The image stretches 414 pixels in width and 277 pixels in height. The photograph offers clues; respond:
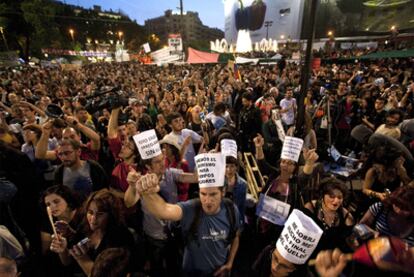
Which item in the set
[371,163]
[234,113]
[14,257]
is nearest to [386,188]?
[371,163]

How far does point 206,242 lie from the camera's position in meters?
2.29

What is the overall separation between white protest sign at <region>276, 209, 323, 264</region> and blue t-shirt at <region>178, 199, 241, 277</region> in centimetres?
59

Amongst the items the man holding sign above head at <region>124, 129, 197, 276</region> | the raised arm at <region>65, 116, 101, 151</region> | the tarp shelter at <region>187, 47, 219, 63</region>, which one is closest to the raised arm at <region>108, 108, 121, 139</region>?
the raised arm at <region>65, 116, 101, 151</region>

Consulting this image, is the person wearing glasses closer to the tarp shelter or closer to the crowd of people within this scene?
the crowd of people

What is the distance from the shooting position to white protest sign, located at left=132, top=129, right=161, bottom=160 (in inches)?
103

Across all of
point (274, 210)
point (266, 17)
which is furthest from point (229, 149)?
point (266, 17)

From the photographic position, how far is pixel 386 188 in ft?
10.8

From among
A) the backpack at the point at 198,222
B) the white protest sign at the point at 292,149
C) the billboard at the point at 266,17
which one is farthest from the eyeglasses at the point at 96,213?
the billboard at the point at 266,17

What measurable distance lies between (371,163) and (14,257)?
4.16 m

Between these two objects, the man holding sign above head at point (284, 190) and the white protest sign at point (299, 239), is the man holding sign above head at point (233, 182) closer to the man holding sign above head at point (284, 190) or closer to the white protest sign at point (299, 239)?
the man holding sign above head at point (284, 190)

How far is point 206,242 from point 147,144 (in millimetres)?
1128

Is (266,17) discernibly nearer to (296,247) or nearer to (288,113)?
(288,113)

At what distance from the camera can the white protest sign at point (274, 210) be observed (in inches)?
118

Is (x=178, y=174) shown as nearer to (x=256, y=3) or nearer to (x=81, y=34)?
(x=256, y=3)
